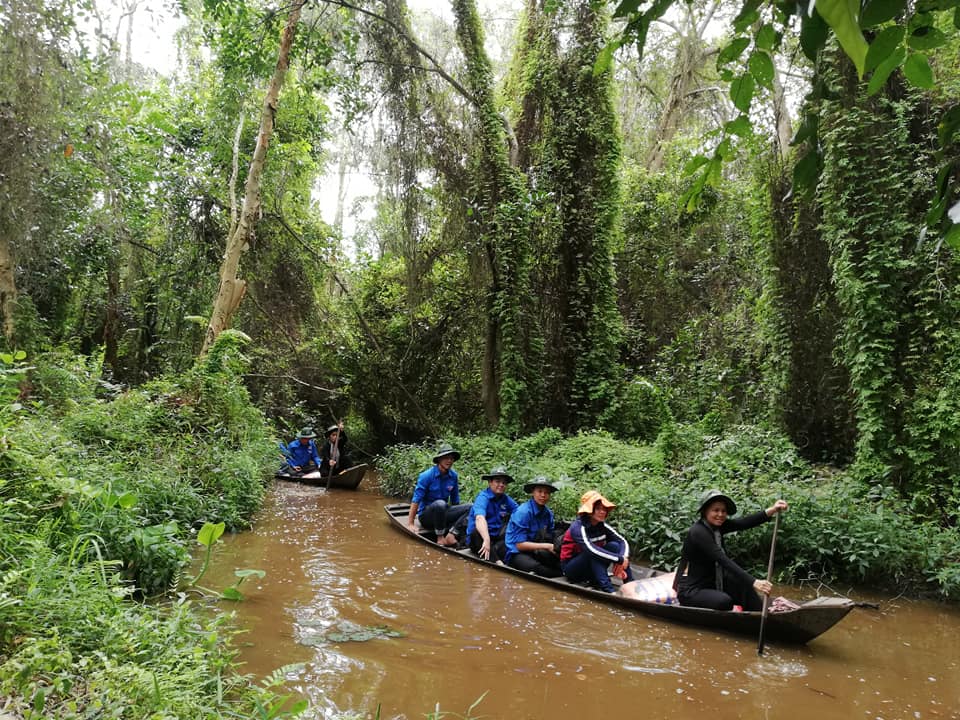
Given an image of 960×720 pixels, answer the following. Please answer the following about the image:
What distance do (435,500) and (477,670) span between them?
479 cm

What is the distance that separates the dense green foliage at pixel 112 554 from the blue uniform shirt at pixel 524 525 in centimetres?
361

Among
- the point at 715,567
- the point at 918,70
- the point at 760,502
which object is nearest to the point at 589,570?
the point at 715,567

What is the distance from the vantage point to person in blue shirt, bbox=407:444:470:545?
31.0 ft

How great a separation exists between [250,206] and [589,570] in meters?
9.99

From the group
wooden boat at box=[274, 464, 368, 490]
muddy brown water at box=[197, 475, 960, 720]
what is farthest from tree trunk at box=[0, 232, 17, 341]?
muddy brown water at box=[197, 475, 960, 720]

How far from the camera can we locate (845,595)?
739cm

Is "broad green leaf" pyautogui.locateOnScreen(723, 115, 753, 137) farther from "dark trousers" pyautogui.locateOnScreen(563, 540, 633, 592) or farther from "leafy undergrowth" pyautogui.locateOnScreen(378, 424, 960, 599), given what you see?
"leafy undergrowth" pyautogui.locateOnScreen(378, 424, 960, 599)

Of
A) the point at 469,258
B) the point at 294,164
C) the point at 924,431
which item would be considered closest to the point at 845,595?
the point at 924,431

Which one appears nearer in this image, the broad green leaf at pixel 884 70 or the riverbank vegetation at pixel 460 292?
the broad green leaf at pixel 884 70

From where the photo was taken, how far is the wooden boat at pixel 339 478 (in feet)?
46.4

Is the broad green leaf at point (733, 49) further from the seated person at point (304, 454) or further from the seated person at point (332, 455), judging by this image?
the seated person at point (304, 454)

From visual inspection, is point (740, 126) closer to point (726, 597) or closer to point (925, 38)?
point (925, 38)

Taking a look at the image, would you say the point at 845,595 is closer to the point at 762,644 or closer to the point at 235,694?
the point at 762,644

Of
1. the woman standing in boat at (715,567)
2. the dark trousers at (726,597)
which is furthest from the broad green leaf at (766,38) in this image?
the dark trousers at (726,597)
